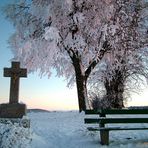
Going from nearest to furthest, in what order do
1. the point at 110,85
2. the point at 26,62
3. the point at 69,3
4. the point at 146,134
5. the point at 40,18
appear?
the point at 146,134 < the point at 69,3 < the point at 40,18 < the point at 26,62 < the point at 110,85

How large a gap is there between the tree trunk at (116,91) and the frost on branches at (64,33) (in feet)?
28.5

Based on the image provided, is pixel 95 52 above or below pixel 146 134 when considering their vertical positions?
above

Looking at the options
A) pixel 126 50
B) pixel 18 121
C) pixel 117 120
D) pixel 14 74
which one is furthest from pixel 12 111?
pixel 126 50

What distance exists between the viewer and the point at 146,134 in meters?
13.8

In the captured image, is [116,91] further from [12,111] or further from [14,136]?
[14,136]

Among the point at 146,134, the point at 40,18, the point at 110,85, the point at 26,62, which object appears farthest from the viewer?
the point at 110,85

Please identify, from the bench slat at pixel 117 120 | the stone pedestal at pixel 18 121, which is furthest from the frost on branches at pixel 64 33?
the bench slat at pixel 117 120

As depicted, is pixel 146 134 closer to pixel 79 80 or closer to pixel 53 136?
pixel 53 136

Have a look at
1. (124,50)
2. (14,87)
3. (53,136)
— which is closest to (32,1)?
(124,50)

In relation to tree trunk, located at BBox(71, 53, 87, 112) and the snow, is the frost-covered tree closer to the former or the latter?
tree trunk, located at BBox(71, 53, 87, 112)

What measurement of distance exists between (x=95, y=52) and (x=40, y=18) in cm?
379

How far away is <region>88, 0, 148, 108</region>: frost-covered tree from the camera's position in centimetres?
2400

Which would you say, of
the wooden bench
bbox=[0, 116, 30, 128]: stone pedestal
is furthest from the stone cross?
the wooden bench

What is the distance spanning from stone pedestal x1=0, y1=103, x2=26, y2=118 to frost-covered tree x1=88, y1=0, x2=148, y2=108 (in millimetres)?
10847
